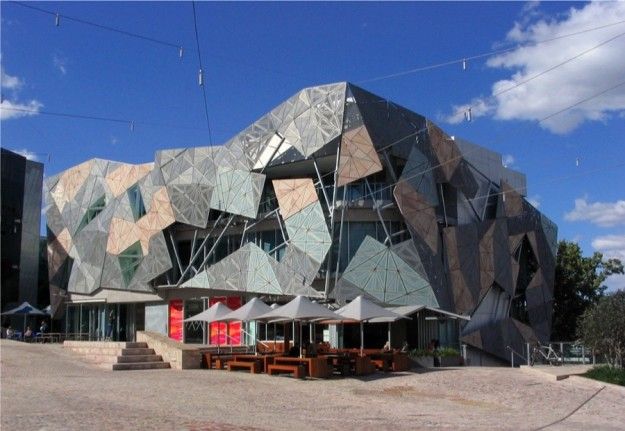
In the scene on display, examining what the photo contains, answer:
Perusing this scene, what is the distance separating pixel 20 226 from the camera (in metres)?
57.7

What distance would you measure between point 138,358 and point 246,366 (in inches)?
178

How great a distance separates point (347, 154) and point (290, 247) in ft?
17.7

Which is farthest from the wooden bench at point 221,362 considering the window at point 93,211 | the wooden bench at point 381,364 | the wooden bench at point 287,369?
the window at point 93,211

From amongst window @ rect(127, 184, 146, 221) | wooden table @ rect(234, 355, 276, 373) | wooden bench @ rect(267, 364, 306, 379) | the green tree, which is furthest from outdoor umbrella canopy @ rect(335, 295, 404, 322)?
the green tree

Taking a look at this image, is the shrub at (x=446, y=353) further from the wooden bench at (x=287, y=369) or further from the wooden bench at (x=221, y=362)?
the wooden bench at (x=221, y=362)

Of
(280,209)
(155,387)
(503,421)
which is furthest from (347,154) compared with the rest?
(503,421)

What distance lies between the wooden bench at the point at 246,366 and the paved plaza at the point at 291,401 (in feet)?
2.03

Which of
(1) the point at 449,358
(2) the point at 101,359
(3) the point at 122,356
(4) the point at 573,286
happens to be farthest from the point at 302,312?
(4) the point at 573,286

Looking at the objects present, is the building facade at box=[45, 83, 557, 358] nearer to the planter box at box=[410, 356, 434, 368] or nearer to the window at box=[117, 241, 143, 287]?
the window at box=[117, 241, 143, 287]

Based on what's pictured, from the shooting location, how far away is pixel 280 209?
35.3 meters

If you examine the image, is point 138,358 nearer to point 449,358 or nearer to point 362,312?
point 362,312

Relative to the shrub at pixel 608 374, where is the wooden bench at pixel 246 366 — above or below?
above

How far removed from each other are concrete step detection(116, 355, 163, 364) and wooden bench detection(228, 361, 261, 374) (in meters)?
3.47

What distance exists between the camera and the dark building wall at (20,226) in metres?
56.6
